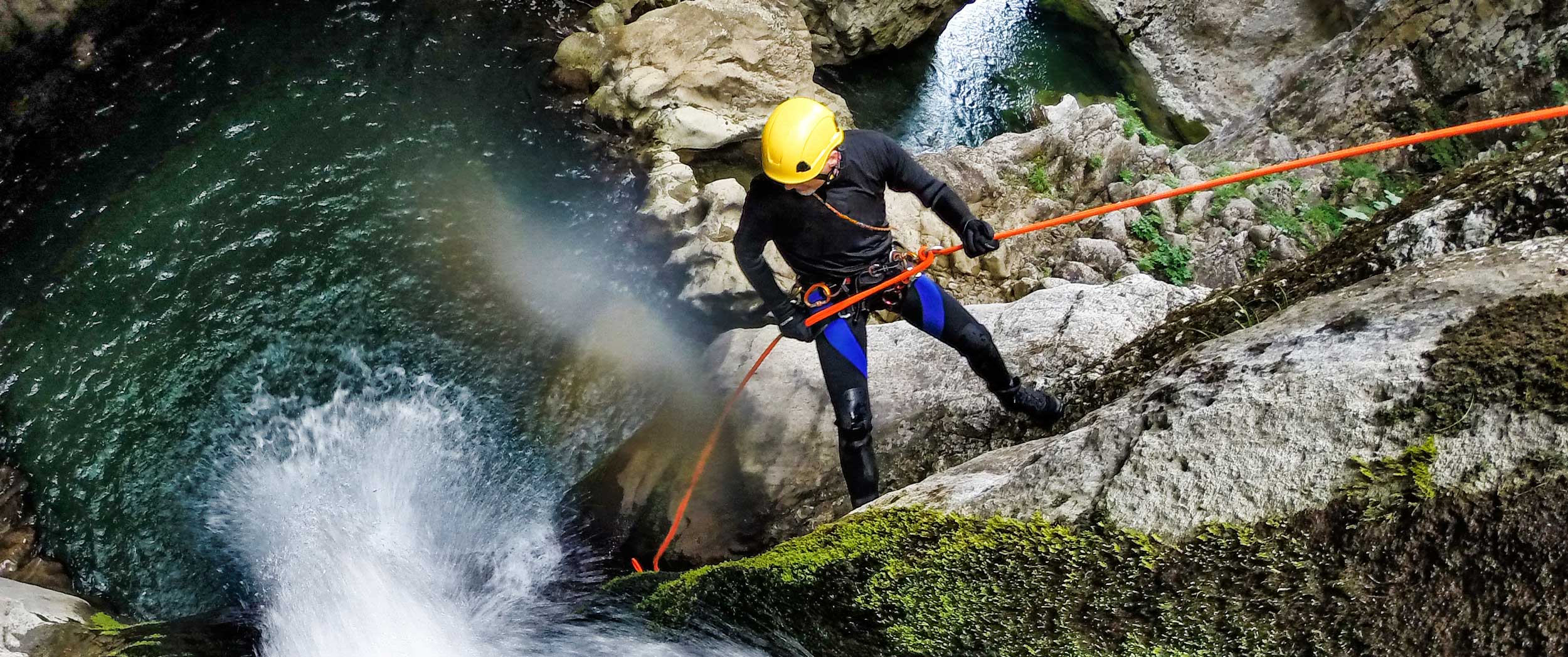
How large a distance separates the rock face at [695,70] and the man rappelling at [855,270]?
218 inches

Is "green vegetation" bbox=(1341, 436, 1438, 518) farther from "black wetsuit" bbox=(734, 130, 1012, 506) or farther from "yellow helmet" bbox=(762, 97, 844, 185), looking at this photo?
"yellow helmet" bbox=(762, 97, 844, 185)

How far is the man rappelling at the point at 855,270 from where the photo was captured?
4.43m

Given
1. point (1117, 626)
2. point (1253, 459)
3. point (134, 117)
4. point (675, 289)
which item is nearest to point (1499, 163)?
point (1253, 459)

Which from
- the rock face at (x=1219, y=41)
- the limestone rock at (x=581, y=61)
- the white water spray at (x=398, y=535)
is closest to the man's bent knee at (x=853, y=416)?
the white water spray at (x=398, y=535)

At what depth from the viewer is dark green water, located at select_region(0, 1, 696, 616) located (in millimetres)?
6652

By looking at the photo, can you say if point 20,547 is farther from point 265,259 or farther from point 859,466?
point 859,466

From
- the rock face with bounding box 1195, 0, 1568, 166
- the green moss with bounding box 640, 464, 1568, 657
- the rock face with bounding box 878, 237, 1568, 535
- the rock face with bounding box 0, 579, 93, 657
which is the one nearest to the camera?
the green moss with bounding box 640, 464, 1568, 657

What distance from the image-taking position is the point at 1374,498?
2.52 meters

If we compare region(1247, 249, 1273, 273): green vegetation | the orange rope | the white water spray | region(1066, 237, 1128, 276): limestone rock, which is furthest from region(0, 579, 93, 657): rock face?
region(1247, 249, 1273, 273): green vegetation

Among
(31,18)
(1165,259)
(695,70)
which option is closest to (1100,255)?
(1165,259)

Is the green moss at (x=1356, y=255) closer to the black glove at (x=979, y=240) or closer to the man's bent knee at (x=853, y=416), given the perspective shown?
the black glove at (x=979, y=240)

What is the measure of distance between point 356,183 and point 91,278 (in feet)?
7.76

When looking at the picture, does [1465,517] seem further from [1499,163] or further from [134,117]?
[134,117]

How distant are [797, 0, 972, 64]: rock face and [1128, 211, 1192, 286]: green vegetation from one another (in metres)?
6.44
